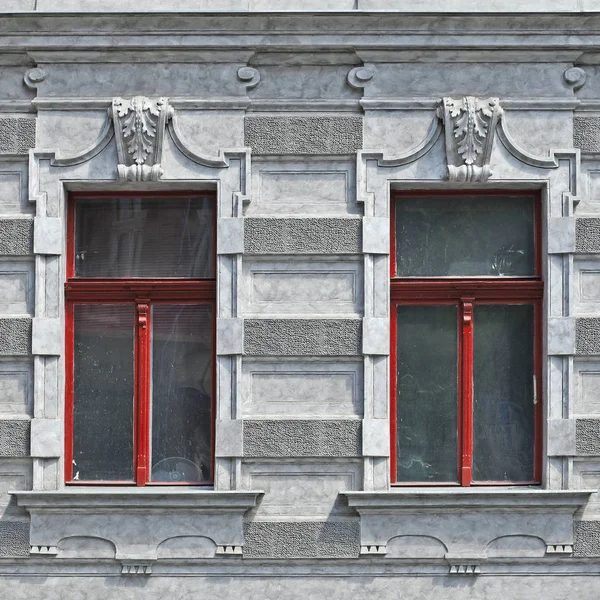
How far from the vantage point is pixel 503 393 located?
910 centimetres

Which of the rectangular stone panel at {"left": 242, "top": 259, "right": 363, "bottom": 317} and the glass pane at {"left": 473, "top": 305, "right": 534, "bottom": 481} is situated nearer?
the rectangular stone panel at {"left": 242, "top": 259, "right": 363, "bottom": 317}

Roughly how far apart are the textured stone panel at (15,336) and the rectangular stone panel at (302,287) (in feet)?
5.65

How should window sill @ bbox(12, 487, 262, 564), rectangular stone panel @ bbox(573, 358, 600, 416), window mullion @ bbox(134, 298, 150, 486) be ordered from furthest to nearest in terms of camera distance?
window mullion @ bbox(134, 298, 150, 486) < rectangular stone panel @ bbox(573, 358, 600, 416) < window sill @ bbox(12, 487, 262, 564)

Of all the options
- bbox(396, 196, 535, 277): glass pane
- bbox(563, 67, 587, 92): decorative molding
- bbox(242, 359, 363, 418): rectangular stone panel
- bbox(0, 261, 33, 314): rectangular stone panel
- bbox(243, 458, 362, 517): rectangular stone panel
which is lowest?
bbox(243, 458, 362, 517): rectangular stone panel

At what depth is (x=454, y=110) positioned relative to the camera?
8883 mm

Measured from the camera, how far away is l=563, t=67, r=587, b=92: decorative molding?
A: 8961 millimetres

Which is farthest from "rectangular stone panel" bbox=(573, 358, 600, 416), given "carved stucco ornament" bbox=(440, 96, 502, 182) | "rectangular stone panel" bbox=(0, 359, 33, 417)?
"rectangular stone panel" bbox=(0, 359, 33, 417)

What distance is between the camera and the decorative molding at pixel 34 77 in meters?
8.97

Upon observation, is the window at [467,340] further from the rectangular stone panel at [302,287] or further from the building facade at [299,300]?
the rectangular stone panel at [302,287]

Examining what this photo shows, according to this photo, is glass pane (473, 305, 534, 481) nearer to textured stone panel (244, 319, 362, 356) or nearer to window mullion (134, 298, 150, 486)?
textured stone panel (244, 319, 362, 356)

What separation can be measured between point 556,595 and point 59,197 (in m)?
5.02

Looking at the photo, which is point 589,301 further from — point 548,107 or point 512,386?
point 548,107

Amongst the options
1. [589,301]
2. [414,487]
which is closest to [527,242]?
[589,301]

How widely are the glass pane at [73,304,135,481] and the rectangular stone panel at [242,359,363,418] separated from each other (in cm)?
101
